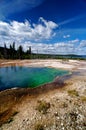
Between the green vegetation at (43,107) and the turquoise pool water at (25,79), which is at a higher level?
the green vegetation at (43,107)

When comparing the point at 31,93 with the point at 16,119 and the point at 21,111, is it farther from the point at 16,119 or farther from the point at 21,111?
the point at 16,119

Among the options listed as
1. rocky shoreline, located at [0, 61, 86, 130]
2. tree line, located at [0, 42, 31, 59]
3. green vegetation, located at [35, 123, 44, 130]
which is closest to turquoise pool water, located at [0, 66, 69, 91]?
rocky shoreline, located at [0, 61, 86, 130]

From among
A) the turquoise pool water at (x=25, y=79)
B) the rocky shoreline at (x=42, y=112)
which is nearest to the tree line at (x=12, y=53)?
the turquoise pool water at (x=25, y=79)

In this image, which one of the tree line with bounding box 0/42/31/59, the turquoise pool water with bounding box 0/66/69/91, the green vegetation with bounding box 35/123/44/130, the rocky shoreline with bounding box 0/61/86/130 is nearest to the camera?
the green vegetation with bounding box 35/123/44/130

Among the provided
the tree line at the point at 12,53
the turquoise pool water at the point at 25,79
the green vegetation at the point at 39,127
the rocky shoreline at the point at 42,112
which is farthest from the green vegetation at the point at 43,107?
the tree line at the point at 12,53

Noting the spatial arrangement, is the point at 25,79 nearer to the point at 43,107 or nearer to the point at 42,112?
the point at 43,107

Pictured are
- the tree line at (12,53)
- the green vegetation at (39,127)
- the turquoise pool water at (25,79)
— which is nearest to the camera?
the green vegetation at (39,127)

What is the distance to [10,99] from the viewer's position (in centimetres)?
1806

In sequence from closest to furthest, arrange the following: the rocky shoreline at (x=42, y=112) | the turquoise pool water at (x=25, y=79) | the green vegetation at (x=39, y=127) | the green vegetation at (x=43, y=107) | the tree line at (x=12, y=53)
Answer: the green vegetation at (x=39, y=127)
the rocky shoreline at (x=42, y=112)
the green vegetation at (x=43, y=107)
the turquoise pool water at (x=25, y=79)
the tree line at (x=12, y=53)

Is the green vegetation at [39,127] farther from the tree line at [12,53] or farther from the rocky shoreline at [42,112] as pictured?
the tree line at [12,53]

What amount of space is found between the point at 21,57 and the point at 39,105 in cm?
8413

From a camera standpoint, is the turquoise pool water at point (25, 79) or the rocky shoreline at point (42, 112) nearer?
the rocky shoreline at point (42, 112)

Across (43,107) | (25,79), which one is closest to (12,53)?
(25,79)

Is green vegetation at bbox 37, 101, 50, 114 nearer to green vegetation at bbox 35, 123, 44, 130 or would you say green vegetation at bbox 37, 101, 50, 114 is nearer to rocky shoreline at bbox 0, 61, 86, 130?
rocky shoreline at bbox 0, 61, 86, 130
